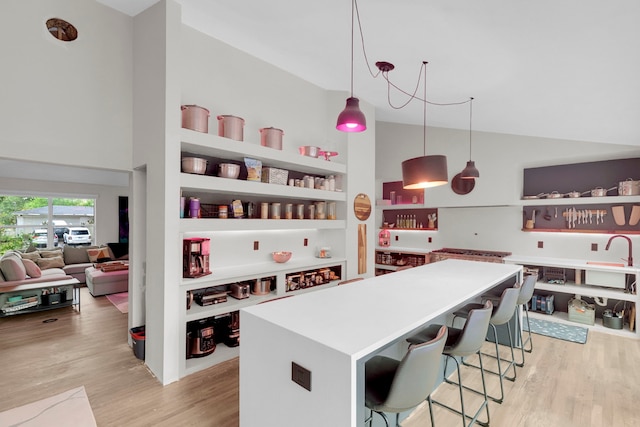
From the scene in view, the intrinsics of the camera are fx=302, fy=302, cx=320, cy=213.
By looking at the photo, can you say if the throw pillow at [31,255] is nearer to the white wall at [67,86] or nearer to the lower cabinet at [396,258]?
the white wall at [67,86]

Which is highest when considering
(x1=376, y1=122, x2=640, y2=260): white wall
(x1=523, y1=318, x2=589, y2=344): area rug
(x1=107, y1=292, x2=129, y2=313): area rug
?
(x1=376, y1=122, x2=640, y2=260): white wall

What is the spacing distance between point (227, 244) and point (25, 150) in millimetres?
1778

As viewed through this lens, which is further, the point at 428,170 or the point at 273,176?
the point at 273,176

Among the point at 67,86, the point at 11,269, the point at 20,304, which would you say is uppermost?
the point at 67,86

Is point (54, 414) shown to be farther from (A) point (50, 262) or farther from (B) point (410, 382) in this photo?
(A) point (50, 262)

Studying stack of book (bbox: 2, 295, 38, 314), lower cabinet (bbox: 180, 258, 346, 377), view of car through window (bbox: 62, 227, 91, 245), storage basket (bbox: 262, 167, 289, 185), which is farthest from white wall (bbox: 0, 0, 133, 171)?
view of car through window (bbox: 62, 227, 91, 245)

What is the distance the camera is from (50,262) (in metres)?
5.75

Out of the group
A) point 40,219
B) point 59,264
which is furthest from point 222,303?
point 40,219

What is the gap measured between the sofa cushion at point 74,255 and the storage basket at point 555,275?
842 cm

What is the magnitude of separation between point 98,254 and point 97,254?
18 millimetres

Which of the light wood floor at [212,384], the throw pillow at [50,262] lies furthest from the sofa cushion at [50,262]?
the light wood floor at [212,384]

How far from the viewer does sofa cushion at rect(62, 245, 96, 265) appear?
20.7 ft

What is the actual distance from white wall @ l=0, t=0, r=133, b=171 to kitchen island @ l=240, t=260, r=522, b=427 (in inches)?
88.6

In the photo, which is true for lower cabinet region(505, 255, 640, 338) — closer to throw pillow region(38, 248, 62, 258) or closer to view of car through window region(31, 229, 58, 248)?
throw pillow region(38, 248, 62, 258)
